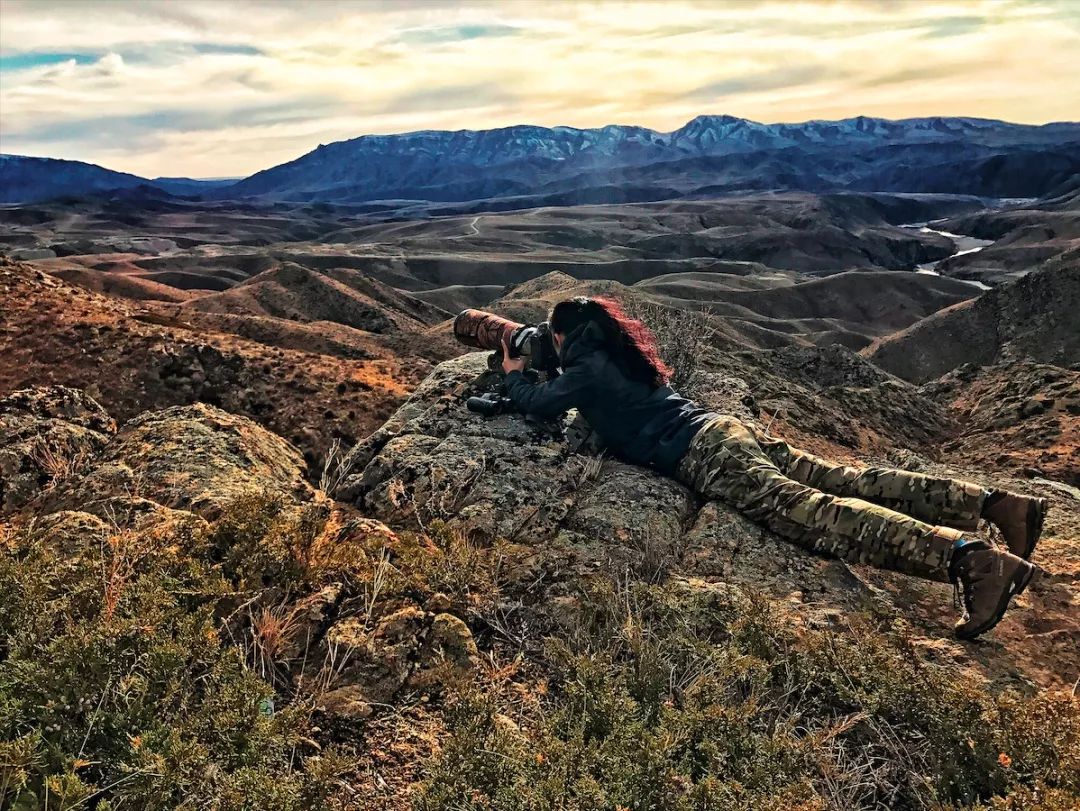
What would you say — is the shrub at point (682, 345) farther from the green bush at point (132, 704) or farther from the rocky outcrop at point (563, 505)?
the green bush at point (132, 704)

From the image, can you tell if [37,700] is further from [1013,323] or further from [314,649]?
[1013,323]

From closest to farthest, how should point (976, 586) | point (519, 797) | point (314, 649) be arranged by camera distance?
point (519, 797) < point (314, 649) < point (976, 586)

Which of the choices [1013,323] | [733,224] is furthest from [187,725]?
[733,224]

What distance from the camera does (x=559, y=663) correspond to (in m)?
2.99

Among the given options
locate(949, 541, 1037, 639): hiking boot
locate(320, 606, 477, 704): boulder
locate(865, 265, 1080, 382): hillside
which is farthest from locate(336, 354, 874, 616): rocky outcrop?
locate(865, 265, 1080, 382): hillside

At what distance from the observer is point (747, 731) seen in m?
2.52

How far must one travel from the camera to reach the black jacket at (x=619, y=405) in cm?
488

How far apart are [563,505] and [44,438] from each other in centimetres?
373

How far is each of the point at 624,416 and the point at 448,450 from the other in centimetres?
133

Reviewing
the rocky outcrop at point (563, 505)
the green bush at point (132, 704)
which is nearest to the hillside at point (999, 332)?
the rocky outcrop at point (563, 505)

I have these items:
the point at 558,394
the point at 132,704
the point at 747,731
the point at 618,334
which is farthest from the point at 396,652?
the point at 618,334

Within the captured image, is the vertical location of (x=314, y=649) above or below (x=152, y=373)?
below

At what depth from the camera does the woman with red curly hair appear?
3.55 m

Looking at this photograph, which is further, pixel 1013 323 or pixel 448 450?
pixel 1013 323
